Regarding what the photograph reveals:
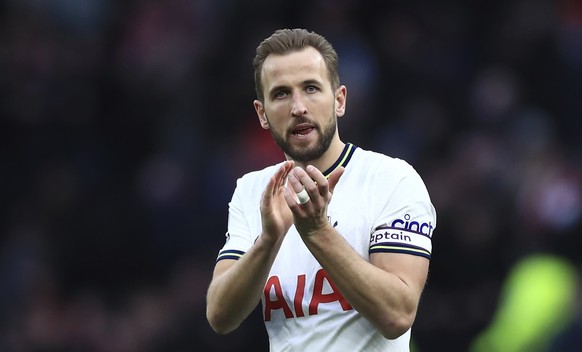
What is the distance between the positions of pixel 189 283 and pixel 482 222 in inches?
107

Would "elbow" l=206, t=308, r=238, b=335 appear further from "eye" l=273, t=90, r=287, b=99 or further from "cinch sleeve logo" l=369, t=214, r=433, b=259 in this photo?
"eye" l=273, t=90, r=287, b=99

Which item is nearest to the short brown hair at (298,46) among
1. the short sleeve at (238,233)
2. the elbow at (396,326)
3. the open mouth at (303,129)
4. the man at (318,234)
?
the man at (318,234)

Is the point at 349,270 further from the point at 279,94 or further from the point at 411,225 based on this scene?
the point at 279,94

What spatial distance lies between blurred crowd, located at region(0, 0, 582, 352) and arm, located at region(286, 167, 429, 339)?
5080 mm

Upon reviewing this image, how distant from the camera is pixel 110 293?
1135 centimetres

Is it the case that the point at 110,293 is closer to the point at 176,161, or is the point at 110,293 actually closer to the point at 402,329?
the point at 176,161

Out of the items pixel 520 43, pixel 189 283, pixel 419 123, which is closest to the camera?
pixel 189 283

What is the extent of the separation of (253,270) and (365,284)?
48 cm

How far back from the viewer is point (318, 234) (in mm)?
4453

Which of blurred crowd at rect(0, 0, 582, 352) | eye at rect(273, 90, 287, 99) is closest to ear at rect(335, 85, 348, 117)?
eye at rect(273, 90, 287, 99)

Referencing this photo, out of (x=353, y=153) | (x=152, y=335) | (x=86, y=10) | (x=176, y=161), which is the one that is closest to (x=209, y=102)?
(x=176, y=161)

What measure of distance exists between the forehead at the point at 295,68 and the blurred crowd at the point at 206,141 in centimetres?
A: 486

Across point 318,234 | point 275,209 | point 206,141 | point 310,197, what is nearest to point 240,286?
point 275,209

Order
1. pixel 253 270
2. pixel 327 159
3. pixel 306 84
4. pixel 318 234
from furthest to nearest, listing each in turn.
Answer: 1. pixel 327 159
2. pixel 306 84
3. pixel 253 270
4. pixel 318 234
